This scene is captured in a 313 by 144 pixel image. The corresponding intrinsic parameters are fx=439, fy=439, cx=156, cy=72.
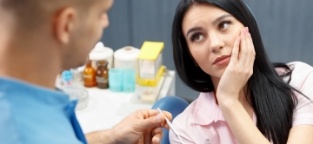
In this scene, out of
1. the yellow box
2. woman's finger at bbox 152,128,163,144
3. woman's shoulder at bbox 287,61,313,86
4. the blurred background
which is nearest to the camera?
woman's finger at bbox 152,128,163,144

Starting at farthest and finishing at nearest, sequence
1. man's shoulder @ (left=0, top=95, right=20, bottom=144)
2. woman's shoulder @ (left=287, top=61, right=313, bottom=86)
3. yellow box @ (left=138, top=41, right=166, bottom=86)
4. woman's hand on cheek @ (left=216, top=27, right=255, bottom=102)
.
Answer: yellow box @ (left=138, top=41, right=166, bottom=86), woman's shoulder @ (left=287, top=61, right=313, bottom=86), woman's hand on cheek @ (left=216, top=27, right=255, bottom=102), man's shoulder @ (left=0, top=95, right=20, bottom=144)

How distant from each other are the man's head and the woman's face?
29.1 inches

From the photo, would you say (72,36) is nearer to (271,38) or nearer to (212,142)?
(212,142)

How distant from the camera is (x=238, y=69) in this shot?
1312 mm

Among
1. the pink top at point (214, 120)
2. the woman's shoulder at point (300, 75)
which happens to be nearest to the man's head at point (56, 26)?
the pink top at point (214, 120)

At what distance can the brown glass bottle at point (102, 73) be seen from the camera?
2.04 meters

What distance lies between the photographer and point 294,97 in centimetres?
144

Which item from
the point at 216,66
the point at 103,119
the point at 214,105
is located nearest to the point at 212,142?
the point at 214,105

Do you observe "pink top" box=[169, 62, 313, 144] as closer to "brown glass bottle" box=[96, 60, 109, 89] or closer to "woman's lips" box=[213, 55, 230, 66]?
"woman's lips" box=[213, 55, 230, 66]

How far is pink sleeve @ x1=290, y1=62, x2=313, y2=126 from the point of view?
1365 millimetres

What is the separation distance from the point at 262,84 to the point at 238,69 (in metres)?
0.18

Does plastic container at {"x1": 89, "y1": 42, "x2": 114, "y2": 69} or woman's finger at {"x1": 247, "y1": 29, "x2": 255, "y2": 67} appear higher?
woman's finger at {"x1": 247, "y1": 29, "x2": 255, "y2": 67}

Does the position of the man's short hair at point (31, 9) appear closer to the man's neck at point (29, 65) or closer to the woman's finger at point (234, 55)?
the man's neck at point (29, 65)

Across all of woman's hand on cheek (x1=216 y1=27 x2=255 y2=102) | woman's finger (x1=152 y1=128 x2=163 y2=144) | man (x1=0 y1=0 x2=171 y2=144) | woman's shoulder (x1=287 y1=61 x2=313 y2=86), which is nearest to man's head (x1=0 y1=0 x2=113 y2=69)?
man (x1=0 y1=0 x2=171 y2=144)
